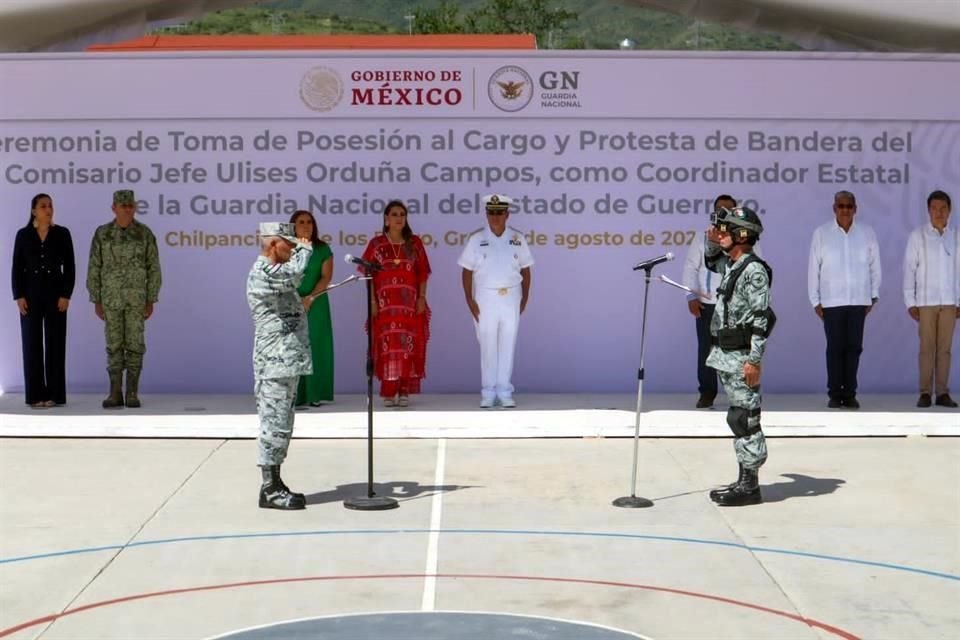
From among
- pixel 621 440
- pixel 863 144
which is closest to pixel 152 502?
pixel 621 440

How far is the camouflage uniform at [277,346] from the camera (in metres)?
9.19

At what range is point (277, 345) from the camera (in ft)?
30.3

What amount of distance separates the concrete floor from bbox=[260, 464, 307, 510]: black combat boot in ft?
0.30

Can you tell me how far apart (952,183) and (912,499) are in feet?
→ 19.4

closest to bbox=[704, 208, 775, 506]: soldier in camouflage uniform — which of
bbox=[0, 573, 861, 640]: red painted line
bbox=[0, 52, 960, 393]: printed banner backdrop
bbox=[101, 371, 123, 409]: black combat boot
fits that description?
bbox=[0, 573, 861, 640]: red painted line

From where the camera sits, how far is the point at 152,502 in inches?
374

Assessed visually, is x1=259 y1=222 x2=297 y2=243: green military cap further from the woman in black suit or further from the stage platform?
the woman in black suit

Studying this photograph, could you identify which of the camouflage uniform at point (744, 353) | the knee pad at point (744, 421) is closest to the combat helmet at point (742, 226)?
the camouflage uniform at point (744, 353)

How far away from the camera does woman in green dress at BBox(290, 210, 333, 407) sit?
1368cm

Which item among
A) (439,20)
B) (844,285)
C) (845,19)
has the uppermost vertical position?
(439,20)

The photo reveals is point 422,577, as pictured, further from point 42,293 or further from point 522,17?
point 522,17

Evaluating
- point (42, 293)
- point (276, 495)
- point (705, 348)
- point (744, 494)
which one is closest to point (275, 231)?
point (276, 495)

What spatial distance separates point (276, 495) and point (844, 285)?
20.3 feet

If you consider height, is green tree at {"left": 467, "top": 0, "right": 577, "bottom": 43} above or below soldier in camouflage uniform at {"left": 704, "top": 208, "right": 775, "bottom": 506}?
above
